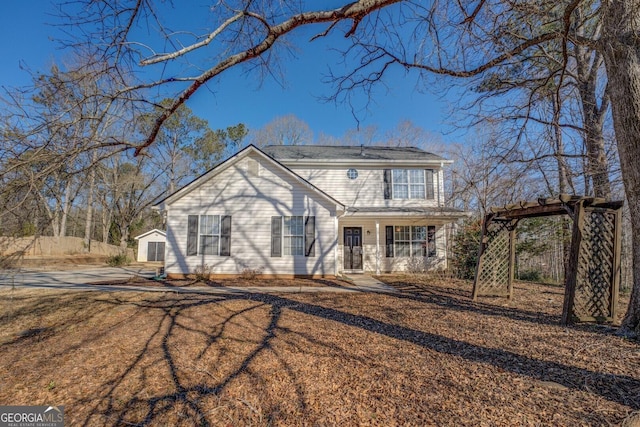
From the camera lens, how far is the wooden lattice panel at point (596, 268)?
534 centimetres

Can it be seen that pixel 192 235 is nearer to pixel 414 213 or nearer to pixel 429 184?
pixel 414 213

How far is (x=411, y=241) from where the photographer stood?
13344 millimetres

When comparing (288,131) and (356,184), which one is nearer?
(356,184)

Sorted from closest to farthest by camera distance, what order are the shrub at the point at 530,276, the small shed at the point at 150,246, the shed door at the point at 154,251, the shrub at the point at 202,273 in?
the shrub at the point at 202,273 → the shrub at the point at 530,276 → the small shed at the point at 150,246 → the shed door at the point at 154,251

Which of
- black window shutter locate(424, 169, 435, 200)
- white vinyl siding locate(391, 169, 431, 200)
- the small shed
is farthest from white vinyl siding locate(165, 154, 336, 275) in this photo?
the small shed

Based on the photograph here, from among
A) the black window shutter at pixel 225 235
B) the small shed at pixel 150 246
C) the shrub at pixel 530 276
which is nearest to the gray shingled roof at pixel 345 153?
the black window shutter at pixel 225 235

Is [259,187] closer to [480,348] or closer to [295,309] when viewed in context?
[295,309]

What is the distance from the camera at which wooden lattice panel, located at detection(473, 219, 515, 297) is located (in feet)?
24.8

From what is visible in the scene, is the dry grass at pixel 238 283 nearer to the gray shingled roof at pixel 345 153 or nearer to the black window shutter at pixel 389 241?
the black window shutter at pixel 389 241

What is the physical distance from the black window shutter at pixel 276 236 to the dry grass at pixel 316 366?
462 centimetres

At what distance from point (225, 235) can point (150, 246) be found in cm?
1668

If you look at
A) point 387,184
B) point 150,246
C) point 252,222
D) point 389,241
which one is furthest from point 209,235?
point 150,246

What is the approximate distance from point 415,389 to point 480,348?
63.2 inches

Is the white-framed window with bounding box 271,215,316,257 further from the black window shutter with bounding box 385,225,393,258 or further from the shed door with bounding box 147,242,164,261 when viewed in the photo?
the shed door with bounding box 147,242,164,261
